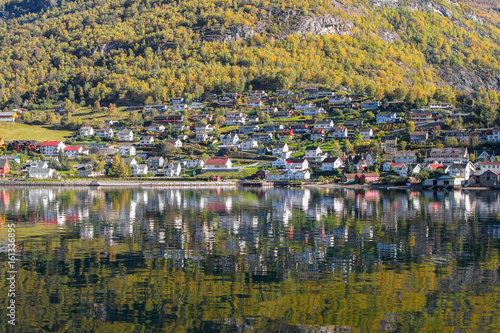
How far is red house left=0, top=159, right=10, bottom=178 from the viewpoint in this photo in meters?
96.9

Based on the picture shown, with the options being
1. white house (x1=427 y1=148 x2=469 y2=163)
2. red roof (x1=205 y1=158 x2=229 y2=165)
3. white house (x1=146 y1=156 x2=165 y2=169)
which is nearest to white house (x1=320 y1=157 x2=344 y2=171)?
white house (x1=427 y1=148 x2=469 y2=163)

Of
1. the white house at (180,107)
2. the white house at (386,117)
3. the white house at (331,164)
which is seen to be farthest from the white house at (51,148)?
the white house at (386,117)

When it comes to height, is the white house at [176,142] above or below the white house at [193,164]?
above

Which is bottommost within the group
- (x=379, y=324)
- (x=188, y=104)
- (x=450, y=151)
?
(x=379, y=324)

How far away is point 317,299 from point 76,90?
7210 inches

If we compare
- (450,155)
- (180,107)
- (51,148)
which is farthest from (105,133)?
(450,155)

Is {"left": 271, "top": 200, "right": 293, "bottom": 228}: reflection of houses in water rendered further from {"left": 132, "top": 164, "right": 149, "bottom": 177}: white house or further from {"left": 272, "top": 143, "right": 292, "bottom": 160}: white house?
{"left": 132, "top": 164, "right": 149, "bottom": 177}: white house

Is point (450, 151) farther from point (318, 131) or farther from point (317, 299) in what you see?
point (317, 299)

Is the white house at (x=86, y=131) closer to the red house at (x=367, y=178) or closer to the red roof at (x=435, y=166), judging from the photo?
the red house at (x=367, y=178)

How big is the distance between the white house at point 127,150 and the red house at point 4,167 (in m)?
24.9

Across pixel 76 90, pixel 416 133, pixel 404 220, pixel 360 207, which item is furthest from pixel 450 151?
pixel 76 90

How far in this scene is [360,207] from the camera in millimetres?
49281

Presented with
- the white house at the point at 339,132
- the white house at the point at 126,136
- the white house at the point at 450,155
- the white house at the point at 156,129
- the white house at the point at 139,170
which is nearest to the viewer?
the white house at the point at 450,155

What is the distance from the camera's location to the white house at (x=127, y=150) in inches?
4488
